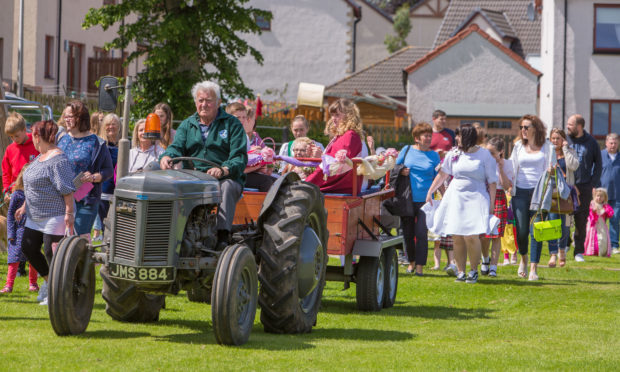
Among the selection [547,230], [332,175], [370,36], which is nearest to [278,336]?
[332,175]

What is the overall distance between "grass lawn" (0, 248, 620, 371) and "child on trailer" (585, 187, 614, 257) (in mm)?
5886

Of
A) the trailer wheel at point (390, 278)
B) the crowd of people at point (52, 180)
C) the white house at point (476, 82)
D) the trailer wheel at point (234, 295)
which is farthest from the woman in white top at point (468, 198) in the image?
the white house at point (476, 82)

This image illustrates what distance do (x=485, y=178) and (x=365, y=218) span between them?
9.27ft

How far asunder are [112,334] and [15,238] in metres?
3.26

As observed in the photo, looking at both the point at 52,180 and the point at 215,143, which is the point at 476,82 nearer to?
the point at 52,180

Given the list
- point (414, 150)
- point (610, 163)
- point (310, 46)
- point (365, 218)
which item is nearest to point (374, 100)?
point (310, 46)

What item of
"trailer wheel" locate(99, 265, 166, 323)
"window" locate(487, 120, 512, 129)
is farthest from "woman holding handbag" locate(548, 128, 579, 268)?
"window" locate(487, 120, 512, 129)

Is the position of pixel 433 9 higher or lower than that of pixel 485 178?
higher

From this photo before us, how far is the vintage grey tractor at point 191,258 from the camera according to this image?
760 cm

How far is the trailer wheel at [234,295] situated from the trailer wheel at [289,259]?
0.42 m

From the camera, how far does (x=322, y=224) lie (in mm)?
9297

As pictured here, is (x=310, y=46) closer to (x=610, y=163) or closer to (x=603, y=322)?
(x=610, y=163)

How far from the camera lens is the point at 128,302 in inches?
342

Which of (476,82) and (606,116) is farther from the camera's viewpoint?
(476,82)
